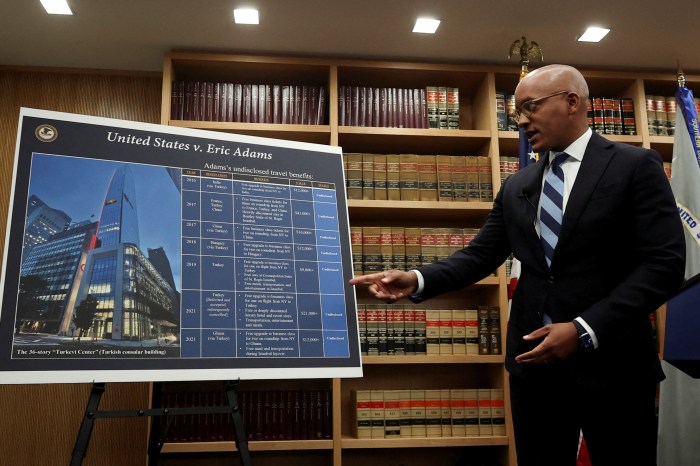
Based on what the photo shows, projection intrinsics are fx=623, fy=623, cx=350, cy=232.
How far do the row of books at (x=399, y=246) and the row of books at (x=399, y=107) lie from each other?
62 cm

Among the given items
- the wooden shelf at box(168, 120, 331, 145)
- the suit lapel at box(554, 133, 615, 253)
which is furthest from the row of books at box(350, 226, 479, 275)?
the suit lapel at box(554, 133, 615, 253)

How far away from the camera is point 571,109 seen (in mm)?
1666

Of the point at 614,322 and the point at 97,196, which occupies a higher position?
the point at 97,196

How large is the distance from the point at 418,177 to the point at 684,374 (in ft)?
5.37

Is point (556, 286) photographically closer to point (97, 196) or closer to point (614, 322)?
point (614, 322)

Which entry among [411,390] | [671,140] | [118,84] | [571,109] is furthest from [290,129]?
[671,140]

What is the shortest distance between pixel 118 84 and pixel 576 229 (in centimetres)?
311

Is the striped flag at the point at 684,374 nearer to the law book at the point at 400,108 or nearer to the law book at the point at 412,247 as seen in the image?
the law book at the point at 412,247

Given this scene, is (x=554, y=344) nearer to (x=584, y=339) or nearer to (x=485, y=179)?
(x=584, y=339)

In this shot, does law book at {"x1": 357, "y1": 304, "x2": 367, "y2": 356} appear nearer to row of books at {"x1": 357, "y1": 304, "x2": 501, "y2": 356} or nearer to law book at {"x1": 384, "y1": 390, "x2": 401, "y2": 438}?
row of books at {"x1": 357, "y1": 304, "x2": 501, "y2": 356}

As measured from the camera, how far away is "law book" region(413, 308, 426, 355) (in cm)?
334

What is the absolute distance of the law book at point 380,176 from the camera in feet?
11.4

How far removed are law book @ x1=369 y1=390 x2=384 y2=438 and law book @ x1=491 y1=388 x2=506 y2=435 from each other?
59 cm

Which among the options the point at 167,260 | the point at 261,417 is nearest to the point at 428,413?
the point at 261,417
